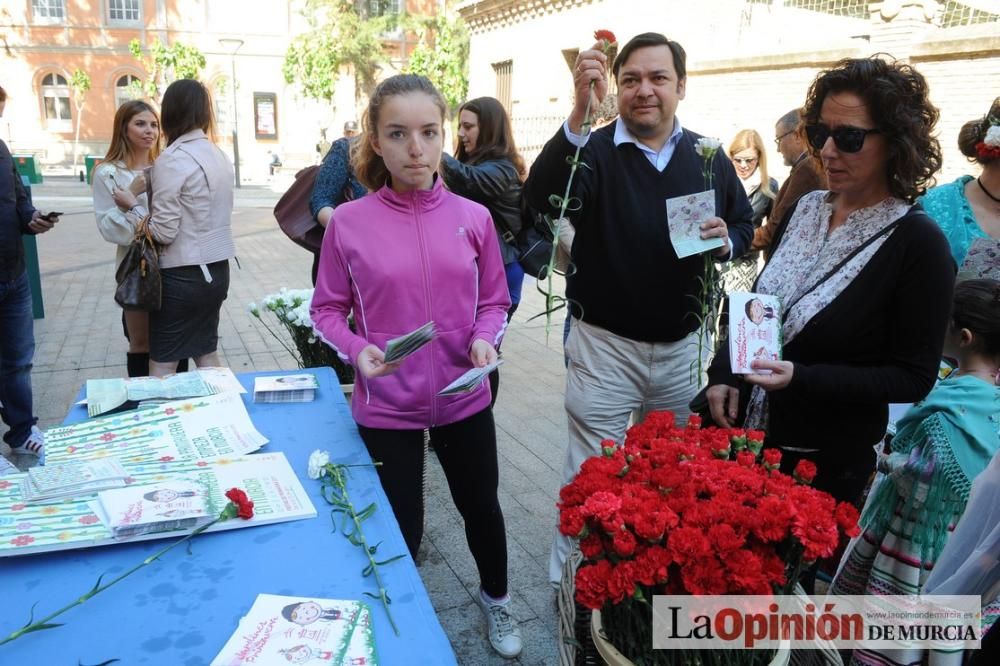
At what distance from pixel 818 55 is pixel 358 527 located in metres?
9.50

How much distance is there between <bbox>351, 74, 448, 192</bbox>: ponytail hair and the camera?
2.10 meters

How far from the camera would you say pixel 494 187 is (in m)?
3.51

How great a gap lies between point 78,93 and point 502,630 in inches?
1348

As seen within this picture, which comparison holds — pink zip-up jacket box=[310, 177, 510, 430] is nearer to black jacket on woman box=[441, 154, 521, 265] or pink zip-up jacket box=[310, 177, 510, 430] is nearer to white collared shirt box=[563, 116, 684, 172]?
white collared shirt box=[563, 116, 684, 172]

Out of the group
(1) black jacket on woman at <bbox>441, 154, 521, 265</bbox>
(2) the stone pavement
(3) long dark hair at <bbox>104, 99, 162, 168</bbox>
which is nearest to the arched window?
(2) the stone pavement

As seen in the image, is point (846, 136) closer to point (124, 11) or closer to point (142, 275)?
point (142, 275)

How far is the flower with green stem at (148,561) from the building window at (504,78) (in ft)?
57.5

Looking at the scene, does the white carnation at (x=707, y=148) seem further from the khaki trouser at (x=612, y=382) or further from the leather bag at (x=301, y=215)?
the leather bag at (x=301, y=215)

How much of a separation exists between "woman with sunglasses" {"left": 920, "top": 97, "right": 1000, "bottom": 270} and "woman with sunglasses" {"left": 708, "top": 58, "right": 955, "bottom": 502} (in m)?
1.20

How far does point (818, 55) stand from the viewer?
356 inches

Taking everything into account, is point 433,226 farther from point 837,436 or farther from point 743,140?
point 743,140

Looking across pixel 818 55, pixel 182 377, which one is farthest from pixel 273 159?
pixel 182 377

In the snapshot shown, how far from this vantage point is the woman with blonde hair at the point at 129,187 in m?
3.71

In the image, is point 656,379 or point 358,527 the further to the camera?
point 656,379
